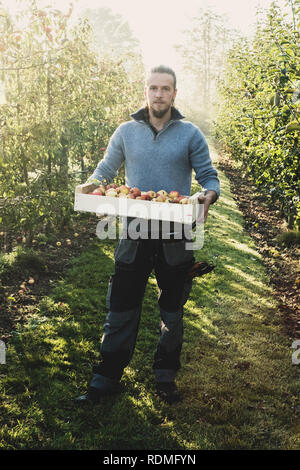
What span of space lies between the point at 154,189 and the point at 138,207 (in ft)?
1.12

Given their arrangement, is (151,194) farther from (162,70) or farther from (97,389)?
(97,389)

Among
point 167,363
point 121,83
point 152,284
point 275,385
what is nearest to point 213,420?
point 167,363

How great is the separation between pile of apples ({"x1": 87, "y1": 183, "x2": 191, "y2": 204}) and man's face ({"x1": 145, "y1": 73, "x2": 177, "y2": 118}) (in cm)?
55

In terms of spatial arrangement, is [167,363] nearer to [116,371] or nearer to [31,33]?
[116,371]

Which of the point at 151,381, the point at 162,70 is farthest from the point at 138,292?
the point at 162,70

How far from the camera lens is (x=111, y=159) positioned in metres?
3.08

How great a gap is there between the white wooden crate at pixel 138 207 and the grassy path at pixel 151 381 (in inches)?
58.0

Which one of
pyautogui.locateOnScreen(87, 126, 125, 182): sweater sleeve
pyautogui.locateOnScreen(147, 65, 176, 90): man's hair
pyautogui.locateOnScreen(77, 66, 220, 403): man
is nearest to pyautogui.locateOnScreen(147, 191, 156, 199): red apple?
pyautogui.locateOnScreen(77, 66, 220, 403): man

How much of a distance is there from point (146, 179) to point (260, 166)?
4171mm

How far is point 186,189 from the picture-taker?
9.73 ft

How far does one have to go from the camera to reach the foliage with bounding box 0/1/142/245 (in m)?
4.36

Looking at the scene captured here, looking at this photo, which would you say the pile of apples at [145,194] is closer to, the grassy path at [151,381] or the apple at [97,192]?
the apple at [97,192]

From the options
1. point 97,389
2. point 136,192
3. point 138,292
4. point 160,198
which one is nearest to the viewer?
point 160,198

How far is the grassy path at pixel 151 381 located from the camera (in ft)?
9.45
